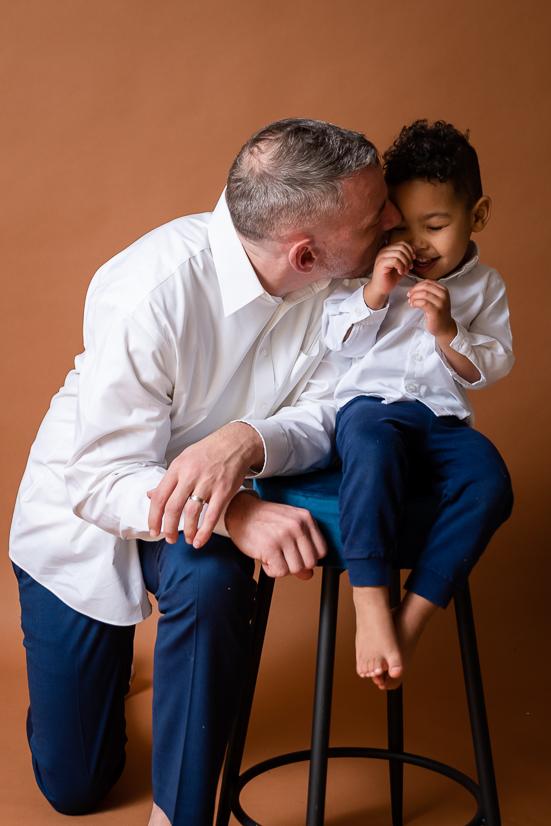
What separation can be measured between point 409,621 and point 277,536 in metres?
0.27

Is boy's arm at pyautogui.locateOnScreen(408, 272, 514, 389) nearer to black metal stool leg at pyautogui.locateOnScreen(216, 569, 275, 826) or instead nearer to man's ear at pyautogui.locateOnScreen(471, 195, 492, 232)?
man's ear at pyautogui.locateOnScreen(471, 195, 492, 232)

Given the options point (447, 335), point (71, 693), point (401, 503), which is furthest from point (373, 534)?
point (71, 693)

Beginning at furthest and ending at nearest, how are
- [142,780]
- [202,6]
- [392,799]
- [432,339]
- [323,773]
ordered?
1. [202,6]
2. [142,780]
3. [392,799]
4. [432,339]
5. [323,773]

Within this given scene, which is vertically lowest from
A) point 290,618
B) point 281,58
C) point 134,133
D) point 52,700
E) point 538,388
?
point 290,618

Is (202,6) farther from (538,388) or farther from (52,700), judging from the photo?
(52,700)

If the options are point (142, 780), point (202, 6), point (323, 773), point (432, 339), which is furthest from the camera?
point (202, 6)

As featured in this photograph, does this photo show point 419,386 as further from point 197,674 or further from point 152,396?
point 197,674

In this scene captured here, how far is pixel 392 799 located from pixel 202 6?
2425mm

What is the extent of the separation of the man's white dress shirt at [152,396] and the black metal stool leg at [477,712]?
43 centimetres

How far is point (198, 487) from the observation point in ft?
4.80

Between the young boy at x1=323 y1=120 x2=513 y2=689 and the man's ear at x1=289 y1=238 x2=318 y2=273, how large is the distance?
0.12m

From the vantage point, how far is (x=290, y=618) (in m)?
2.76

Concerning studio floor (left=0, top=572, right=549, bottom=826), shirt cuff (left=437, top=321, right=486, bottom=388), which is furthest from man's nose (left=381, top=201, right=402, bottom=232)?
studio floor (left=0, top=572, right=549, bottom=826)

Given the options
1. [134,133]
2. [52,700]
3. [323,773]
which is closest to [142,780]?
[52,700]
